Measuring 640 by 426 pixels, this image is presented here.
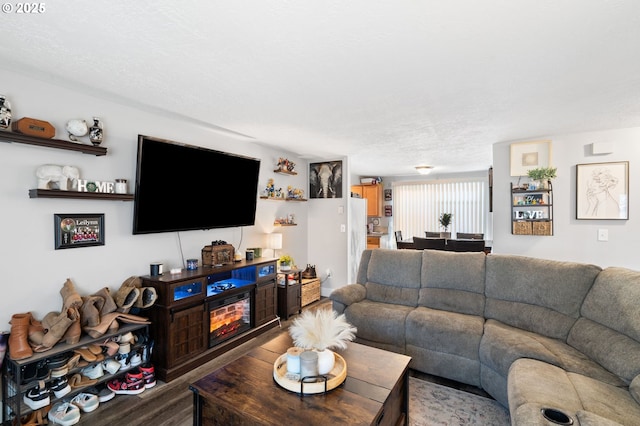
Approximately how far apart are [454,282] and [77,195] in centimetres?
341

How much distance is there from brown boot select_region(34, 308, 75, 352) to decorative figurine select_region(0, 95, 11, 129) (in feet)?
4.31

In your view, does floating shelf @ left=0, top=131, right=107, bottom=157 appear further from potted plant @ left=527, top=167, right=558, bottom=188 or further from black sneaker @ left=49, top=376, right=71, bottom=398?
potted plant @ left=527, top=167, right=558, bottom=188

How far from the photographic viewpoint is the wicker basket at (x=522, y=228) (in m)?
3.77

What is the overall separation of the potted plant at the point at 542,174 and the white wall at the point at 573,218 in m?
0.14

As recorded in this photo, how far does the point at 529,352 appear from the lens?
2082 mm

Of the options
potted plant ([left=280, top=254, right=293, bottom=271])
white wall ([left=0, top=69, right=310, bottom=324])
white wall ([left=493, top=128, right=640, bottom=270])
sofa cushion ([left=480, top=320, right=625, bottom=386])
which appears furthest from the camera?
potted plant ([left=280, top=254, right=293, bottom=271])

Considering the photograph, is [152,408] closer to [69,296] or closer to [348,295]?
[69,296]

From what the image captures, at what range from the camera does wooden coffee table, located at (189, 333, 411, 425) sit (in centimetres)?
140

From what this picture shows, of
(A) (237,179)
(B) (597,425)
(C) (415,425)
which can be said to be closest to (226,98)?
(A) (237,179)

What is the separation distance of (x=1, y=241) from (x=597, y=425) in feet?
11.7

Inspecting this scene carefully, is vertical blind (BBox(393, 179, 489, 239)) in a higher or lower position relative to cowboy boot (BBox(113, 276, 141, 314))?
higher

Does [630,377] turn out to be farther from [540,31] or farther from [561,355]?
[540,31]

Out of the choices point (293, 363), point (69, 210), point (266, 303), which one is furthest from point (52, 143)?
point (266, 303)

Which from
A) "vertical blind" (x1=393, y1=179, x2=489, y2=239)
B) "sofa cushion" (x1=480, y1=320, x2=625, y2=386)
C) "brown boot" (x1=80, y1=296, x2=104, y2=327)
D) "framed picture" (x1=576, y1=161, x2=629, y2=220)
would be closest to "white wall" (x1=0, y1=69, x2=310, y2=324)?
"brown boot" (x1=80, y1=296, x2=104, y2=327)
